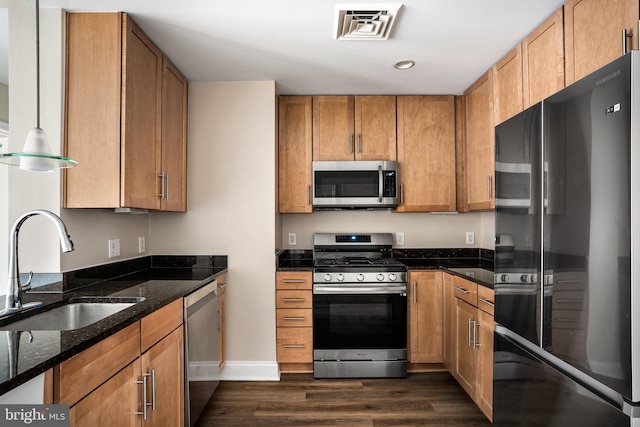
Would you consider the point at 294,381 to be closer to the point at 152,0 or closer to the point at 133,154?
the point at 133,154

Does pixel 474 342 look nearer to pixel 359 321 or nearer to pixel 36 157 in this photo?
pixel 359 321

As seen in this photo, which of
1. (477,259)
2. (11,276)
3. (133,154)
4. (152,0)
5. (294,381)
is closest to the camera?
(11,276)

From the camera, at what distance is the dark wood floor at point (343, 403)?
2424mm

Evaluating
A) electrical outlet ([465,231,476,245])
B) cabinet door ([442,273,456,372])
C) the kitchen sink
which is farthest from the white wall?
electrical outlet ([465,231,476,245])

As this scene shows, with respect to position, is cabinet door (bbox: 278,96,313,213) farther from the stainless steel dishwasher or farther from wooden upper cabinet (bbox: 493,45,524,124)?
wooden upper cabinet (bbox: 493,45,524,124)

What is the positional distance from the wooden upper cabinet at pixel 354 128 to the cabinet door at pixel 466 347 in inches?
56.4

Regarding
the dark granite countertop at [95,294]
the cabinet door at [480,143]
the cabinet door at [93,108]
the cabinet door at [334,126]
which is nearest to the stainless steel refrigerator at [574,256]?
the cabinet door at [480,143]

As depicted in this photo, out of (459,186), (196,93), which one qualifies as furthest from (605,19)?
(196,93)

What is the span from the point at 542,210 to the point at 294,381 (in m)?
2.28

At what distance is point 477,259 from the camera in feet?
12.0

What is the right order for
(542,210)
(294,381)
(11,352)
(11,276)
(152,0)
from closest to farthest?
(11,352), (542,210), (11,276), (152,0), (294,381)

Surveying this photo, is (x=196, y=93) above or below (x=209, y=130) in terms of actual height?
above

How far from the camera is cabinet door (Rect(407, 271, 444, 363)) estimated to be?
3127 millimetres

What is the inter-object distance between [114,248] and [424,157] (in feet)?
8.41
